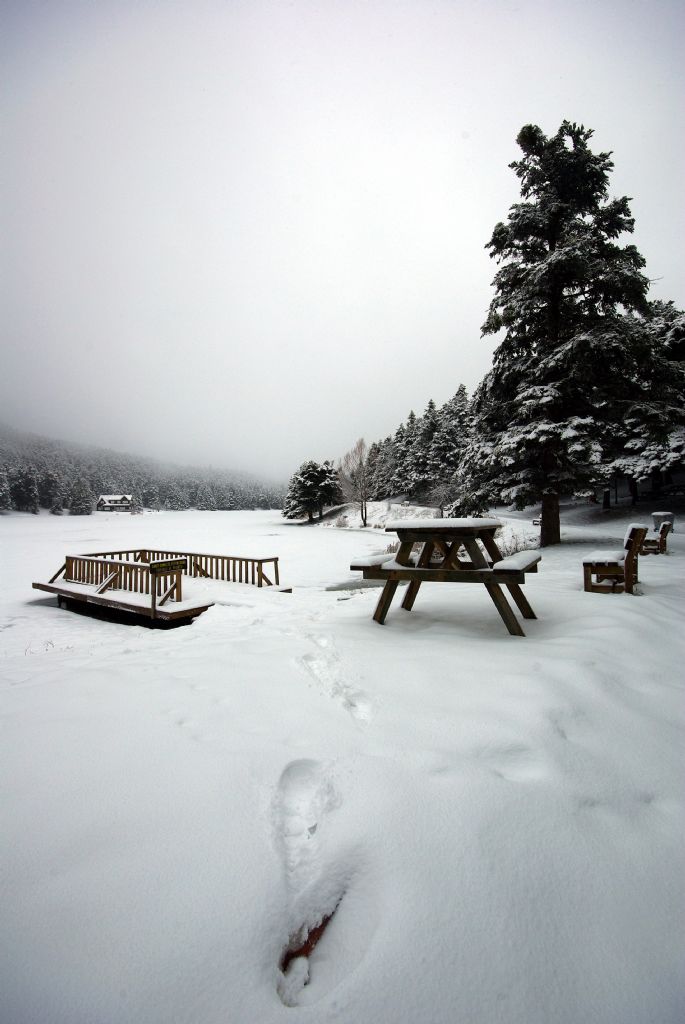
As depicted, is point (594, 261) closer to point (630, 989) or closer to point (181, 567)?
point (181, 567)

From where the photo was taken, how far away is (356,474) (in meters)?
48.8

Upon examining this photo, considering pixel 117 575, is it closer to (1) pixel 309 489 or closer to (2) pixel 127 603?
(2) pixel 127 603

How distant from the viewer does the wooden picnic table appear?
3.92m

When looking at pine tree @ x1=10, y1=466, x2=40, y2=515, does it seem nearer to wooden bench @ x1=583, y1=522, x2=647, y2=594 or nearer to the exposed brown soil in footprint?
wooden bench @ x1=583, y1=522, x2=647, y2=594

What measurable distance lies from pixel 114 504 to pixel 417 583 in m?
108

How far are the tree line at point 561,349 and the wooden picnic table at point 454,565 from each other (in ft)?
30.8

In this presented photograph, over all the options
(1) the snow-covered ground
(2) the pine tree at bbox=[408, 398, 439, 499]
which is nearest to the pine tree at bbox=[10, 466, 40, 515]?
(2) the pine tree at bbox=[408, 398, 439, 499]

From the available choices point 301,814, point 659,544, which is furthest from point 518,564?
point 659,544

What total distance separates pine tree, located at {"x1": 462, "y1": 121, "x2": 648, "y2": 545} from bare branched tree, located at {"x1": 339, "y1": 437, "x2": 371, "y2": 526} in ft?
102

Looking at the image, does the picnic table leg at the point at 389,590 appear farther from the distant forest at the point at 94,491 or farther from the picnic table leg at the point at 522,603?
the distant forest at the point at 94,491

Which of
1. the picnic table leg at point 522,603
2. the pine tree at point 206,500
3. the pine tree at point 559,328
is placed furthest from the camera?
the pine tree at point 206,500

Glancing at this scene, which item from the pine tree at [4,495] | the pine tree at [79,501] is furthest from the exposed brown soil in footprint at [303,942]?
the pine tree at [4,495]

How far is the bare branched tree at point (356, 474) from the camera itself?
152 feet

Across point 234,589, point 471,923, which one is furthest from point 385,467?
point 471,923
